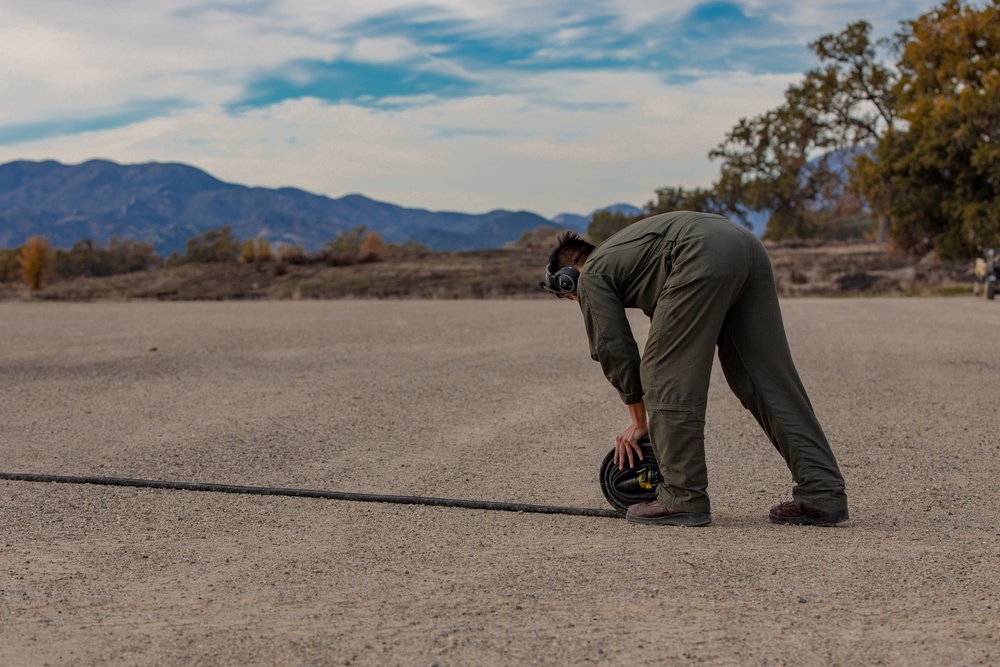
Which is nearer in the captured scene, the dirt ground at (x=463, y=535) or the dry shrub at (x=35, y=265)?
the dirt ground at (x=463, y=535)

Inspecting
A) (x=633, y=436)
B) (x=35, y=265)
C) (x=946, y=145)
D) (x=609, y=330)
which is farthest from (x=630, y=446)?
(x=35, y=265)

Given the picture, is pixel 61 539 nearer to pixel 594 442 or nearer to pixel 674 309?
pixel 674 309

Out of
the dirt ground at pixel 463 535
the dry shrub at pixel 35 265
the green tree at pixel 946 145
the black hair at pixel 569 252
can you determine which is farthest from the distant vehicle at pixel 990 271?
the dry shrub at pixel 35 265

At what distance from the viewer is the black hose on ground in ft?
18.5

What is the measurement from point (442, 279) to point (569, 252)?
3343 cm

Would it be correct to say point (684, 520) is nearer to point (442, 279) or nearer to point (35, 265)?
point (442, 279)

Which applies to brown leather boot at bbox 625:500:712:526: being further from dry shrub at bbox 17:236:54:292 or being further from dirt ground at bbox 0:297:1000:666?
dry shrub at bbox 17:236:54:292

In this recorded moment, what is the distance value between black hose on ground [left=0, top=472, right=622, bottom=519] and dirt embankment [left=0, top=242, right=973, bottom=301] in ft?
89.6

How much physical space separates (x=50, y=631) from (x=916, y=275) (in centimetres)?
3460

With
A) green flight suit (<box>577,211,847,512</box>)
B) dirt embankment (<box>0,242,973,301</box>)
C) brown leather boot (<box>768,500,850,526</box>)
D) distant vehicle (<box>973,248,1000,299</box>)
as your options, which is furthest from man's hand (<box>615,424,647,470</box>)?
dirt embankment (<box>0,242,973,301</box>)

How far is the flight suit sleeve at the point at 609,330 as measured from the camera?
4.96 metres

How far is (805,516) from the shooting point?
524cm

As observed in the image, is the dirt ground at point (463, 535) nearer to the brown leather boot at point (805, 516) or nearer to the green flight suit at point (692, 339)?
the brown leather boot at point (805, 516)

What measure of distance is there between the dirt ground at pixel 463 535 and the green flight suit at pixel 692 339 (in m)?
0.32
